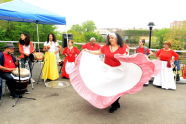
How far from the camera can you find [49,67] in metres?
6.14

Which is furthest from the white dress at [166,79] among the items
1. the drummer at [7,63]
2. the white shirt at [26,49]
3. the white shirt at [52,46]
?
the drummer at [7,63]

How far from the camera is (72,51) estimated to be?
21.4ft

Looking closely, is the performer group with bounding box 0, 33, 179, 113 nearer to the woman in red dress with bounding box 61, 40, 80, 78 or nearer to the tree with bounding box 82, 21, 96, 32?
the woman in red dress with bounding box 61, 40, 80, 78

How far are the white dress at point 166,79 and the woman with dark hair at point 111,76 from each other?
232 centimetres

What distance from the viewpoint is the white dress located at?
18.9 ft

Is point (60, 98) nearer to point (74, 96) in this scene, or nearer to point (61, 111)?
point (74, 96)

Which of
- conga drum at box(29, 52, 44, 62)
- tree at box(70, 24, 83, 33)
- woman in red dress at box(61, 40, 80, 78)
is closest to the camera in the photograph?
conga drum at box(29, 52, 44, 62)

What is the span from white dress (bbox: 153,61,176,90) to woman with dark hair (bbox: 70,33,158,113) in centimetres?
232

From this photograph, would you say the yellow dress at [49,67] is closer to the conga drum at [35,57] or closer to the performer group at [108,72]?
the conga drum at [35,57]

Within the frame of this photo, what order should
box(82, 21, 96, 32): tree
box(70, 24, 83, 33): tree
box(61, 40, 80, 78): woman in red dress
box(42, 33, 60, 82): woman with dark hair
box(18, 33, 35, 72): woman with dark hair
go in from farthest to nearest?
box(82, 21, 96, 32): tree, box(70, 24, 83, 33): tree, box(61, 40, 80, 78): woman in red dress, box(42, 33, 60, 82): woman with dark hair, box(18, 33, 35, 72): woman with dark hair

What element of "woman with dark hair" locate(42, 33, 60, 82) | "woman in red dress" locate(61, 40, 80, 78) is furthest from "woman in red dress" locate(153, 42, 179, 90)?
"woman with dark hair" locate(42, 33, 60, 82)

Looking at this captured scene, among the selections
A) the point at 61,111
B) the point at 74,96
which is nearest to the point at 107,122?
the point at 61,111

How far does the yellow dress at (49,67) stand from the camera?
604 cm

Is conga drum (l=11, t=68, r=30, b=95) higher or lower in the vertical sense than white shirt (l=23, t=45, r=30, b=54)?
Answer: lower
